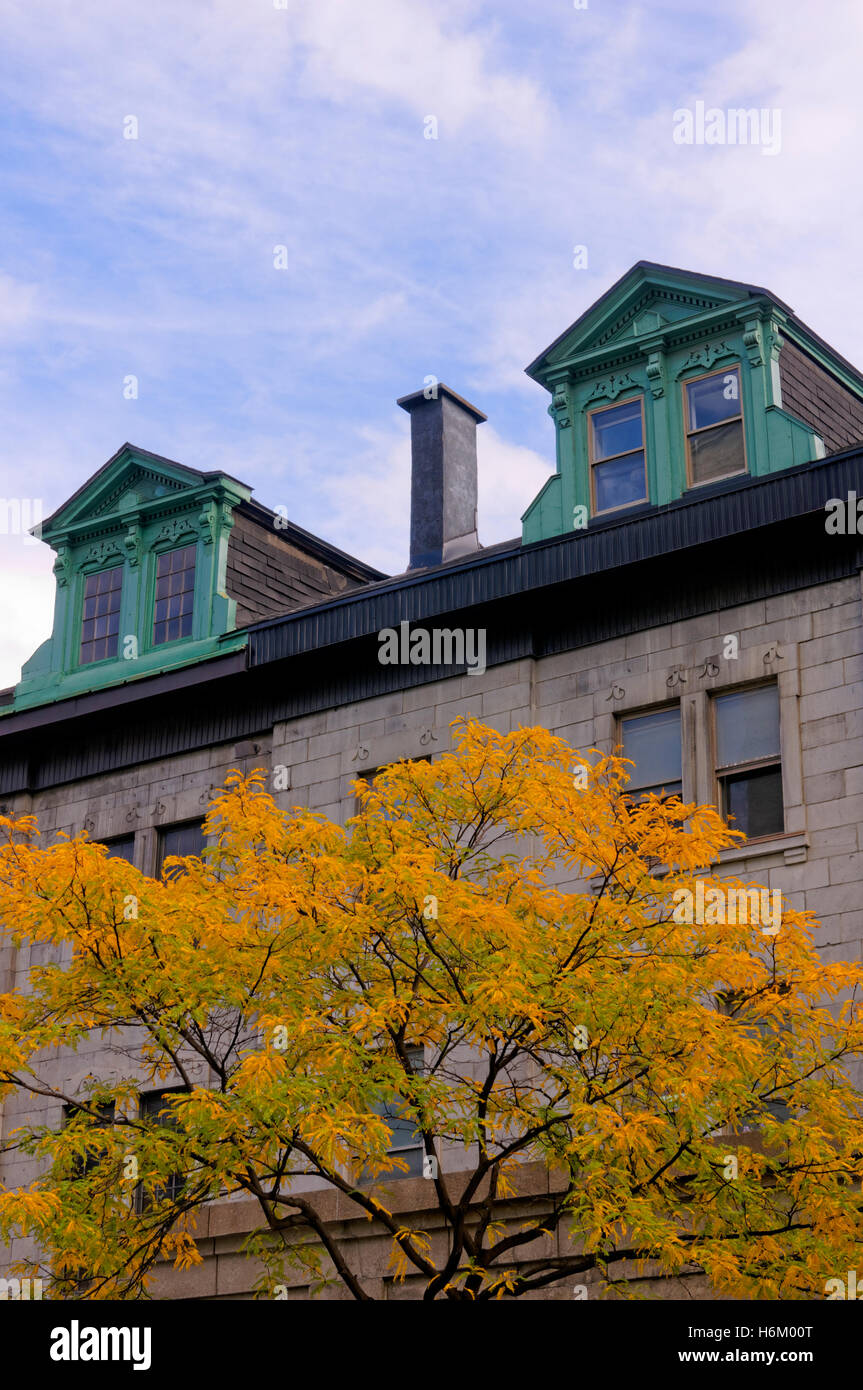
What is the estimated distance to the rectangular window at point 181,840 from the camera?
2603 centimetres

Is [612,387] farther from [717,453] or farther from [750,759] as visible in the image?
[750,759]

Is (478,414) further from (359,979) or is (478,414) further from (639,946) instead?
(359,979)

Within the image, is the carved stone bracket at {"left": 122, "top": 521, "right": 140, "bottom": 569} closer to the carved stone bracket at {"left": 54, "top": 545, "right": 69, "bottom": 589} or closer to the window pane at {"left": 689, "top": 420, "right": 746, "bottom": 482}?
the carved stone bracket at {"left": 54, "top": 545, "right": 69, "bottom": 589}

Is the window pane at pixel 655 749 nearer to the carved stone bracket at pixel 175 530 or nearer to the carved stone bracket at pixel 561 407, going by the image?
the carved stone bracket at pixel 561 407

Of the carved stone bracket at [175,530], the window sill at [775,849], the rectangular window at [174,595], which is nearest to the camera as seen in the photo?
the window sill at [775,849]

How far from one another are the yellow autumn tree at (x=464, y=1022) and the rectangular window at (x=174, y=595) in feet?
32.0

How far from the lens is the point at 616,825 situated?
56.1 feet

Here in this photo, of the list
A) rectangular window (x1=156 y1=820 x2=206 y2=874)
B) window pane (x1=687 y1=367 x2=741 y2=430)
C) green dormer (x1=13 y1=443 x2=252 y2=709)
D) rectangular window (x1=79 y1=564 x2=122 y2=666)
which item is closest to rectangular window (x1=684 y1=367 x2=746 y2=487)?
window pane (x1=687 y1=367 x2=741 y2=430)

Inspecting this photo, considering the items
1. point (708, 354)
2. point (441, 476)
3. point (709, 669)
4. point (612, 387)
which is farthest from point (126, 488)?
point (709, 669)

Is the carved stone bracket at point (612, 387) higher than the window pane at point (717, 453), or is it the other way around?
the carved stone bracket at point (612, 387)

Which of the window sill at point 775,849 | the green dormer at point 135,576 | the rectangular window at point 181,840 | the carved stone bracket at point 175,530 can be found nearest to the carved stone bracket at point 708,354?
the window sill at point 775,849

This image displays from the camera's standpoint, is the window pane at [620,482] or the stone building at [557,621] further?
the window pane at [620,482]

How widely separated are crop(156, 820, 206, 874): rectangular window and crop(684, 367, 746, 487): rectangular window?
830 cm
